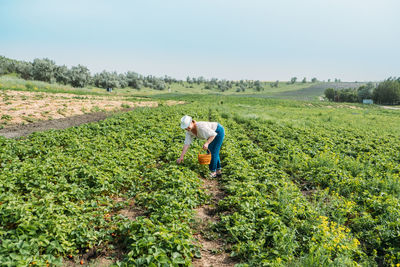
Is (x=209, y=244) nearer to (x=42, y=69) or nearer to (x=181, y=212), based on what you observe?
(x=181, y=212)

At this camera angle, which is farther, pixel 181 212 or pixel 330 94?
pixel 330 94

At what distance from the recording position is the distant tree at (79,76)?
58919 mm

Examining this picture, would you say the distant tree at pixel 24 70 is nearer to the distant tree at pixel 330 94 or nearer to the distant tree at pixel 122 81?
the distant tree at pixel 122 81

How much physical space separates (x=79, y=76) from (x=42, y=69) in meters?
8.06

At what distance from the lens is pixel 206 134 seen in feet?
21.3

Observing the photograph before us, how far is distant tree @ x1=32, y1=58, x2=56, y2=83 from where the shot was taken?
55719 mm

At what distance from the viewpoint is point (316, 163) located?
8258 millimetres

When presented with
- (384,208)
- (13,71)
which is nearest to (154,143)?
(384,208)

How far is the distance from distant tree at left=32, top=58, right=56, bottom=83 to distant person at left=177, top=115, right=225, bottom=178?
61.3 m

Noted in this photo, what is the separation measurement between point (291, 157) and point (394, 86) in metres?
81.9

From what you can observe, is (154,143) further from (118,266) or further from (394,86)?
(394,86)

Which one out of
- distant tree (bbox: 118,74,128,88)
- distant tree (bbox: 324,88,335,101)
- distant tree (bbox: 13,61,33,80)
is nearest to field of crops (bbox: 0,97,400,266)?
distant tree (bbox: 13,61,33,80)

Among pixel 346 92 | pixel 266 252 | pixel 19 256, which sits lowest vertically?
pixel 266 252

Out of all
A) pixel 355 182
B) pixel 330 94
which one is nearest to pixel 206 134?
pixel 355 182
